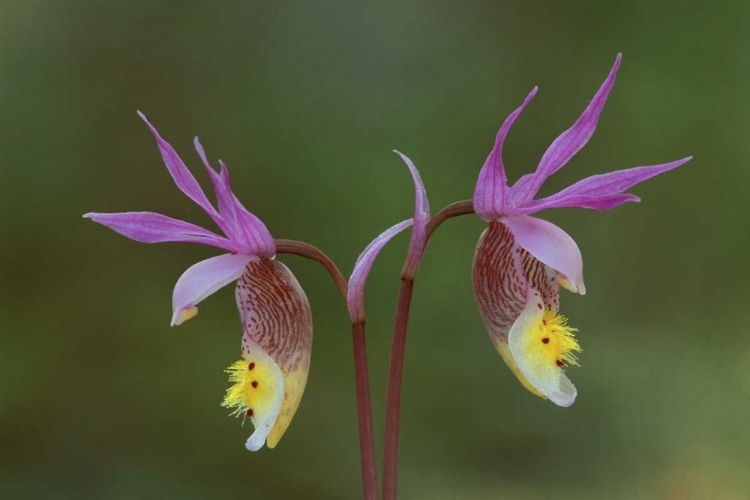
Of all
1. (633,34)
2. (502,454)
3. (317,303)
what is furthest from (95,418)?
(633,34)

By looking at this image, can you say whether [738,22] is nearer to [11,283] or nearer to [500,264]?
[500,264]

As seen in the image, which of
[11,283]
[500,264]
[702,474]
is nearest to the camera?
[500,264]

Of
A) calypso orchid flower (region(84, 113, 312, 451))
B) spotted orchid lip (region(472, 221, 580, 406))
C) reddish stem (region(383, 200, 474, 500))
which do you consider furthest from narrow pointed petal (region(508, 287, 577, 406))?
calypso orchid flower (region(84, 113, 312, 451))

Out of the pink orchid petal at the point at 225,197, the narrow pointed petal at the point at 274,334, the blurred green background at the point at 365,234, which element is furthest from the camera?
the blurred green background at the point at 365,234

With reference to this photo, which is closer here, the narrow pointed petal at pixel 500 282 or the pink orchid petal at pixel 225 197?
the pink orchid petal at pixel 225 197

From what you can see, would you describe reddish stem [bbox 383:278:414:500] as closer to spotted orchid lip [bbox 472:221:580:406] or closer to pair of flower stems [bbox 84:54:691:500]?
pair of flower stems [bbox 84:54:691:500]

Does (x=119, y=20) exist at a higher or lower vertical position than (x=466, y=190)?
higher

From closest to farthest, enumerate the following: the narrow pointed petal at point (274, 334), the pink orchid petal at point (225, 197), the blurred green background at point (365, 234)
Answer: the pink orchid petal at point (225, 197), the narrow pointed petal at point (274, 334), the blurred green background at point (365, 234)

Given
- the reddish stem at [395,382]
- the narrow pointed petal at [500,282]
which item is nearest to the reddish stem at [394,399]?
the reddish stem at [395,382]

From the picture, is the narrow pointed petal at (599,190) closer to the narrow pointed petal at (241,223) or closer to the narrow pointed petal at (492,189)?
the narrow pointed petal at (492,189)
